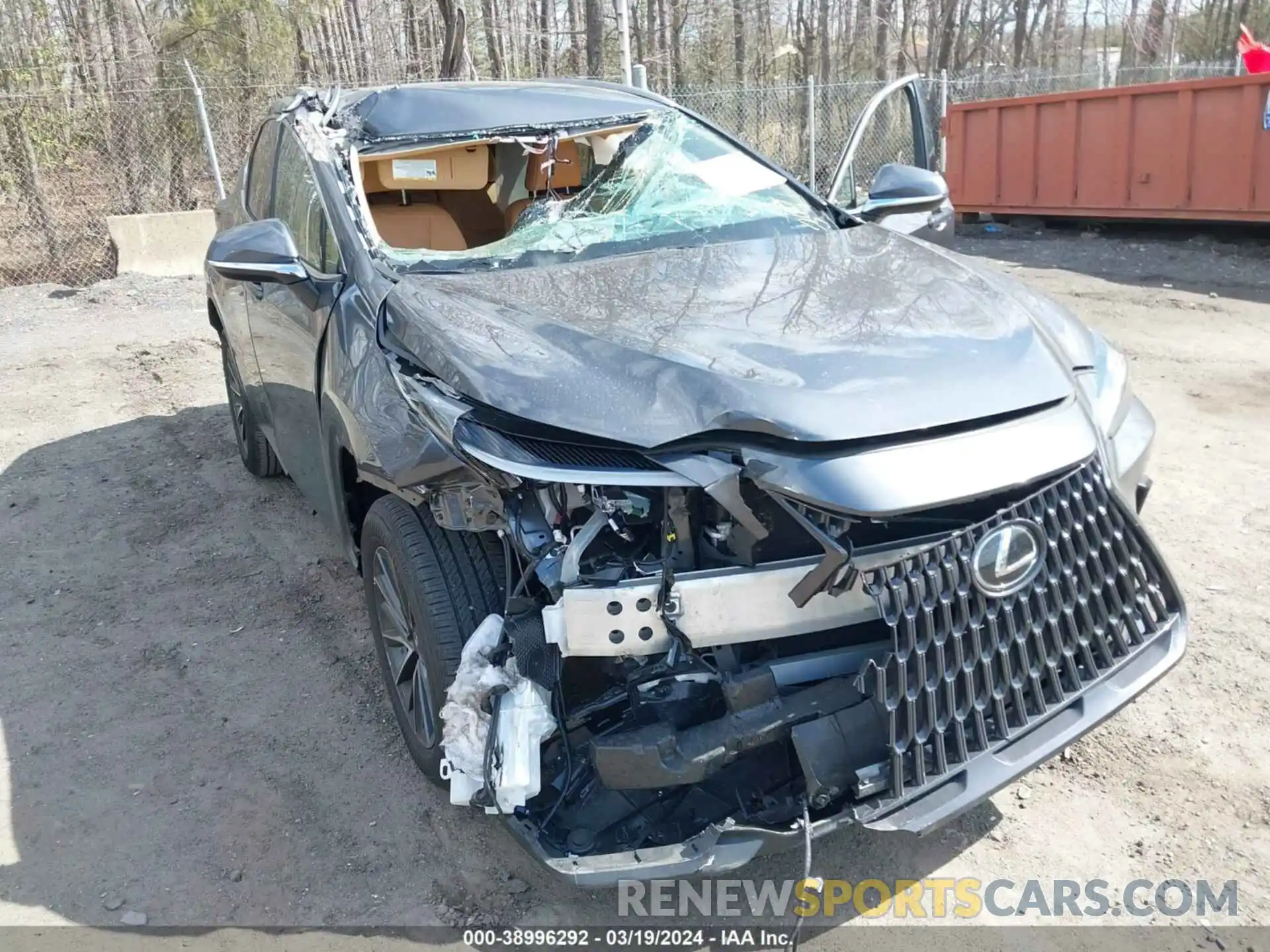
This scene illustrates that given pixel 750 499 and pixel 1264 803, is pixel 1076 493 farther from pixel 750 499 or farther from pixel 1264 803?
pixel 1264 803

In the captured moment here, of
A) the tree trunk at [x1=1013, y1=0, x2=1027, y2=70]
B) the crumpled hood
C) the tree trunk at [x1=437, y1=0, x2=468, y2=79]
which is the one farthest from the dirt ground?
the tree trunk at [x1=1013, y1=0, x2=1027, y2=70]

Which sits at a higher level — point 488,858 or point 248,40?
point 248,40

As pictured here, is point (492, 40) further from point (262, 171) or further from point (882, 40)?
point (262, 171)

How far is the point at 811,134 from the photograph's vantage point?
47.3 feet

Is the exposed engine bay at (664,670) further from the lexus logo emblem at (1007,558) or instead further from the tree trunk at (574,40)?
the tree trunk at (574,40)

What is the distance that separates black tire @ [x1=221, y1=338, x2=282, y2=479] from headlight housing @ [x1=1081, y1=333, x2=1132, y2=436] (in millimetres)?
3895

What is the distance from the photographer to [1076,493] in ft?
7.81

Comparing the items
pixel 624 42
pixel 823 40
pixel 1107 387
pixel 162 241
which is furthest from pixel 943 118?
pixel 823 40

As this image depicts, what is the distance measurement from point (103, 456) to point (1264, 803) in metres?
6.09

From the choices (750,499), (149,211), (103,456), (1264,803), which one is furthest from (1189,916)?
(149,211)

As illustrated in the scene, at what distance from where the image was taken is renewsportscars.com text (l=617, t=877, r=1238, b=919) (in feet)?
8.25

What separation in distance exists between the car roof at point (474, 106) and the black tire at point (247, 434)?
1851 mm

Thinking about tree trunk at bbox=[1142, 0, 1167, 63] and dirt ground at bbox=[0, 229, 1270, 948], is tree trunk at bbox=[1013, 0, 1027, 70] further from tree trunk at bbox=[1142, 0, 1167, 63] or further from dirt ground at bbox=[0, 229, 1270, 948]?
dirt ground at bbox=[0, 229, 1270, 948]

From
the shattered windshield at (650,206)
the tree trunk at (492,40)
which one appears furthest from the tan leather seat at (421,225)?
the tree trunk at (492,40)
